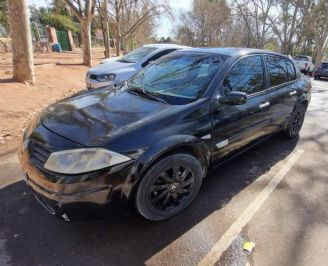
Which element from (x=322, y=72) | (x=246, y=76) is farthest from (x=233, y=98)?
(x=322, y=72)

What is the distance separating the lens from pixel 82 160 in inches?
87.0

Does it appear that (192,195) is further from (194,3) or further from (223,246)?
(194,3)

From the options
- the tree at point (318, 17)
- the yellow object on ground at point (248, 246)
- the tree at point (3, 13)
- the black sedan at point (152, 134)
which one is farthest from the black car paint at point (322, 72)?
the tree at point (3, 13)

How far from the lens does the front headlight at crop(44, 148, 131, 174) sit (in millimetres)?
2193

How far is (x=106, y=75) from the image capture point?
717cm

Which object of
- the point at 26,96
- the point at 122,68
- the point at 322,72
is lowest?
the point at 322,72

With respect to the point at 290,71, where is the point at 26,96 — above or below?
below

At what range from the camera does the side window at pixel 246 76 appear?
322cm

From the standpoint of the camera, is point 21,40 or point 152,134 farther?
point 21,40

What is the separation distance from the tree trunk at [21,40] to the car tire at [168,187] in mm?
6771

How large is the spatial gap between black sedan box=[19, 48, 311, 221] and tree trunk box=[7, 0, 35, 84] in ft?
17.3

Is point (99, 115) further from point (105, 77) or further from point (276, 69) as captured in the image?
point (105, 77)

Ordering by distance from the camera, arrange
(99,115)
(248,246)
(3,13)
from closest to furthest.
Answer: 1. (248,246)
2. (99,115)
3. (3,13)

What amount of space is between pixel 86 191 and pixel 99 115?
803 mm
